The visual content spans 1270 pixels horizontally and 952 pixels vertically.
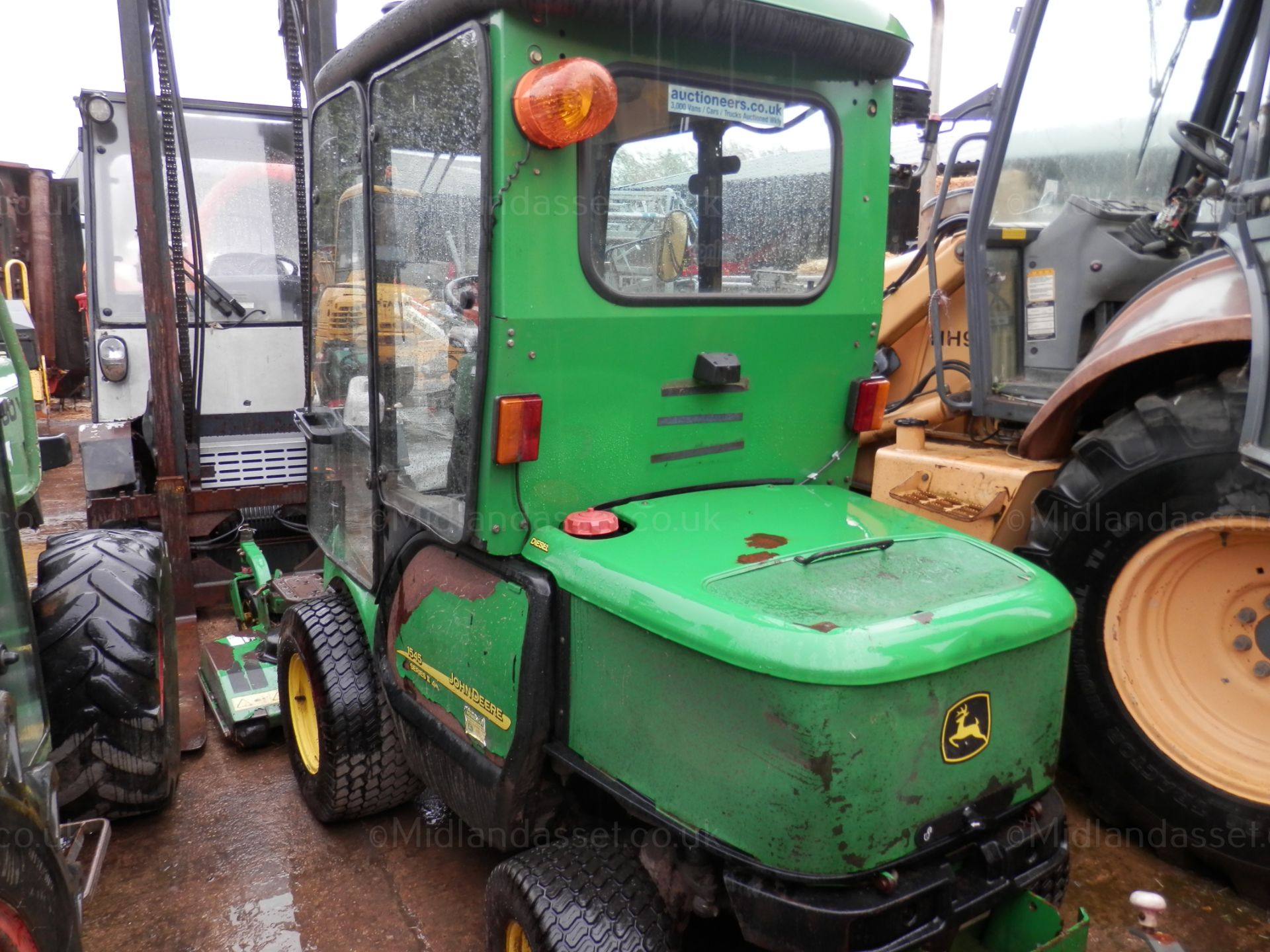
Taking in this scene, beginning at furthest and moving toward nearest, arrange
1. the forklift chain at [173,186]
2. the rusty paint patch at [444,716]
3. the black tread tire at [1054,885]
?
the forklift chain at [173,186]
the rusty paint patch at [444,716]
the black tread tire at [1054,885]

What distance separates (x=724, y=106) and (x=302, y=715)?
2341mm

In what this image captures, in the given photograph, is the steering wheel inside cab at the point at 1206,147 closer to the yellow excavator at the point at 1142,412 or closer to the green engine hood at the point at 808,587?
the yellow excavator at the point at 1142,412

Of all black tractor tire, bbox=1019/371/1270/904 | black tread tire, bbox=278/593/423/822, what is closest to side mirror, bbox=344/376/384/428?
black tread tire, bbox=278/593/423/822

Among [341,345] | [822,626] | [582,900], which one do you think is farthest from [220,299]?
[822,626]

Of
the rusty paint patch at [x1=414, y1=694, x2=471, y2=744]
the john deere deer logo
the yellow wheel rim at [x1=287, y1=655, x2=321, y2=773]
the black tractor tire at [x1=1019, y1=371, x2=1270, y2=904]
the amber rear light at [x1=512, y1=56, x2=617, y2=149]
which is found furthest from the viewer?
the yellow wheel rim at [x1=287, y1=655, x2=321, y2=773]

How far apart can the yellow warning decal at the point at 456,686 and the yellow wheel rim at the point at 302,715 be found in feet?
2.45

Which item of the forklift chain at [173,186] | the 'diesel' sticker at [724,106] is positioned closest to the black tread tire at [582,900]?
the 'diesel' sticker at [724,106]

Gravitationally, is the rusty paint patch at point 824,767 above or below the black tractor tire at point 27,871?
above

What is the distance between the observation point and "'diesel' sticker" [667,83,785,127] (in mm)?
2188

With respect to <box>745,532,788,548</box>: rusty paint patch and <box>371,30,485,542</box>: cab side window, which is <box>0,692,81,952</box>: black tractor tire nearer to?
<box>371,30,485,542</box>: cab side window

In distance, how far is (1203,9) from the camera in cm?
327

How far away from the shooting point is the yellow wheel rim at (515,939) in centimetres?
211

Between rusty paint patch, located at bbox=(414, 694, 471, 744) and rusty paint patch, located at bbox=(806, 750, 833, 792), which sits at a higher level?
rusty paint patch, located at bbox=(806, 750, 833, 792)

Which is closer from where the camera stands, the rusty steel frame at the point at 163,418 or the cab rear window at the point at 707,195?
the cab rear window at the point at 707,195
